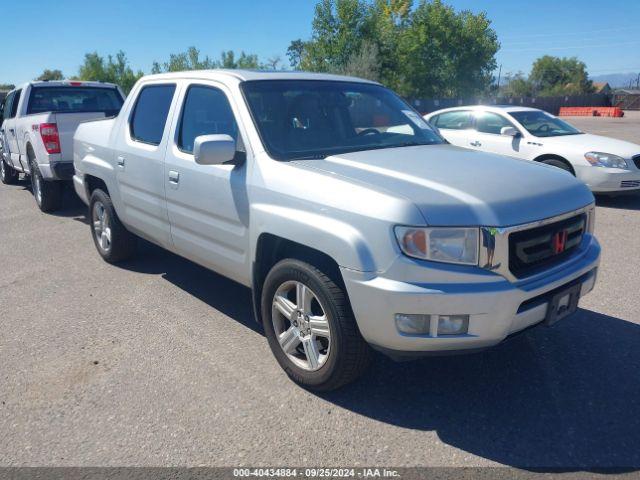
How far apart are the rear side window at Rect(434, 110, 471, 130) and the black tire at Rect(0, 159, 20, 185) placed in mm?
9129

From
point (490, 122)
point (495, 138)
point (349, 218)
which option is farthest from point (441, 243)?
point (490, 122)

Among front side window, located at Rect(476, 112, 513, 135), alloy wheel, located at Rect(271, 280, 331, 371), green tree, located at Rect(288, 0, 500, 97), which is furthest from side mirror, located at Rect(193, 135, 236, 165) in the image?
green tree, located at Rect(288, 0, 500, 97)

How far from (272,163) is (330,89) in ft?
3.83

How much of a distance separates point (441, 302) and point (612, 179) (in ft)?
22.8

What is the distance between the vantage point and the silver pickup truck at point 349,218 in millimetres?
2762

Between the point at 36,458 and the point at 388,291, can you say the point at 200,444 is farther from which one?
the point at 388,291

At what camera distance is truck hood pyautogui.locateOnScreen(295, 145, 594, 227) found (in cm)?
280

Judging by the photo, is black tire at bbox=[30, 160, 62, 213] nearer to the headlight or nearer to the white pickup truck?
the white pickup truck

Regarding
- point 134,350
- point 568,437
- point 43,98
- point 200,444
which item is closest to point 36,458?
point 200,444

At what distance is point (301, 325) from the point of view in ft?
11.0

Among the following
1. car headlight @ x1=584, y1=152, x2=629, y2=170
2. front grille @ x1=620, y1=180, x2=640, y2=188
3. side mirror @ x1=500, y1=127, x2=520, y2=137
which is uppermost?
side mirror @ x1=500, y1=127, x2=520, y2=137

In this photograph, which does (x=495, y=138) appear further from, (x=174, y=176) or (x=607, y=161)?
(x=174, y=176)

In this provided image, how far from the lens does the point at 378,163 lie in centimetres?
344

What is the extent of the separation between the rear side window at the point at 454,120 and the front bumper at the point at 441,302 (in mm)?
7851
